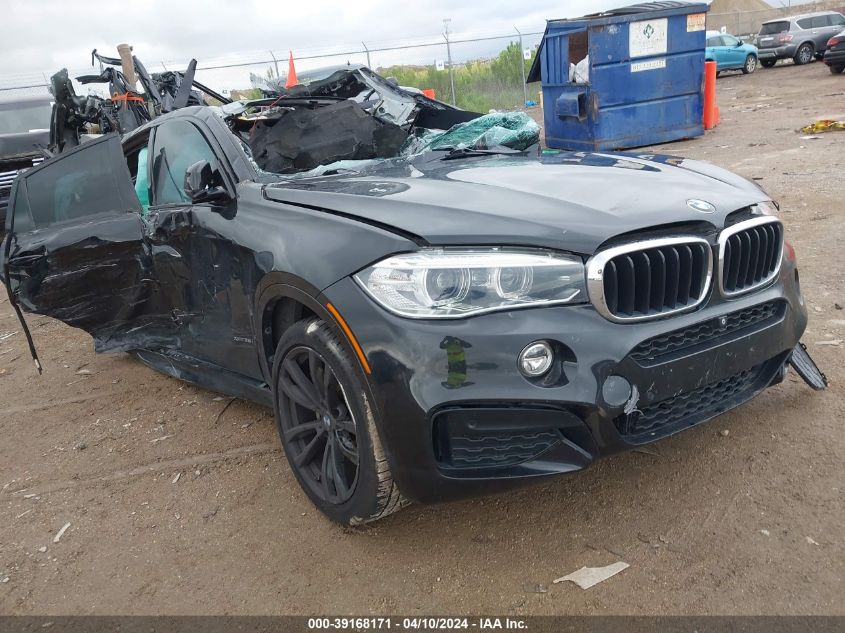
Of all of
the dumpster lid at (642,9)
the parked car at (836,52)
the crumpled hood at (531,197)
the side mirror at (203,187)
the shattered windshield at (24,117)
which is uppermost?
the dumpster lid at (642,9)

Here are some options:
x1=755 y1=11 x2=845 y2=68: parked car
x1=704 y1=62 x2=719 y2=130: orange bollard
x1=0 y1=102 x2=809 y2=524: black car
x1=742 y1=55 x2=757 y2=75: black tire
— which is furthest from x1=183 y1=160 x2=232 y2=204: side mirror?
x1=755 y1=11 x2=845 y2=68: parked car

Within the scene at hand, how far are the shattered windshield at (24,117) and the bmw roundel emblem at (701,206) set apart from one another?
38.6 ft

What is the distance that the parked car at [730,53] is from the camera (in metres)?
25.3

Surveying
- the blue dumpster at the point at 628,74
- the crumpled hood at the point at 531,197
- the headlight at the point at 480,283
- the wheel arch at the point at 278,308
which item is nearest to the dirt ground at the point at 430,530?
the wheel arch at the point at 278,308

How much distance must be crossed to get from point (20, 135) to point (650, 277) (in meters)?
11.5

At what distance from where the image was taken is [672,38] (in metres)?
12.0

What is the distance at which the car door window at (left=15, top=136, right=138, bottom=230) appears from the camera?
4051 mm

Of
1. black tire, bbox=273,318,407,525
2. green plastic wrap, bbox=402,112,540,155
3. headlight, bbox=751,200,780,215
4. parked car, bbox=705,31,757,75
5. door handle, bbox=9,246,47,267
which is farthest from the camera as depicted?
parked car, bbox=705,31,757,75

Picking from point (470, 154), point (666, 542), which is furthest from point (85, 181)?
point (666, 542)

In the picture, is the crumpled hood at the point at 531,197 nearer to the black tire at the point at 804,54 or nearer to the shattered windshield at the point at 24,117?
the shattered windshield at the point at 24,117

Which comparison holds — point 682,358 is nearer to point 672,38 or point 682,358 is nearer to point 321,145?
point 321,145

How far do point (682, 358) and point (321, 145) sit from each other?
210cm

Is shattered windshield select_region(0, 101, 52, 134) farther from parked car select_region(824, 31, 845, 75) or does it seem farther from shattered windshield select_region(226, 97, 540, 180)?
parked car select_region(824, 31, 845, 75)

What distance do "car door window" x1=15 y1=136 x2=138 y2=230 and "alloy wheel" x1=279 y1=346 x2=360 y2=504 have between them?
5.87 ft
